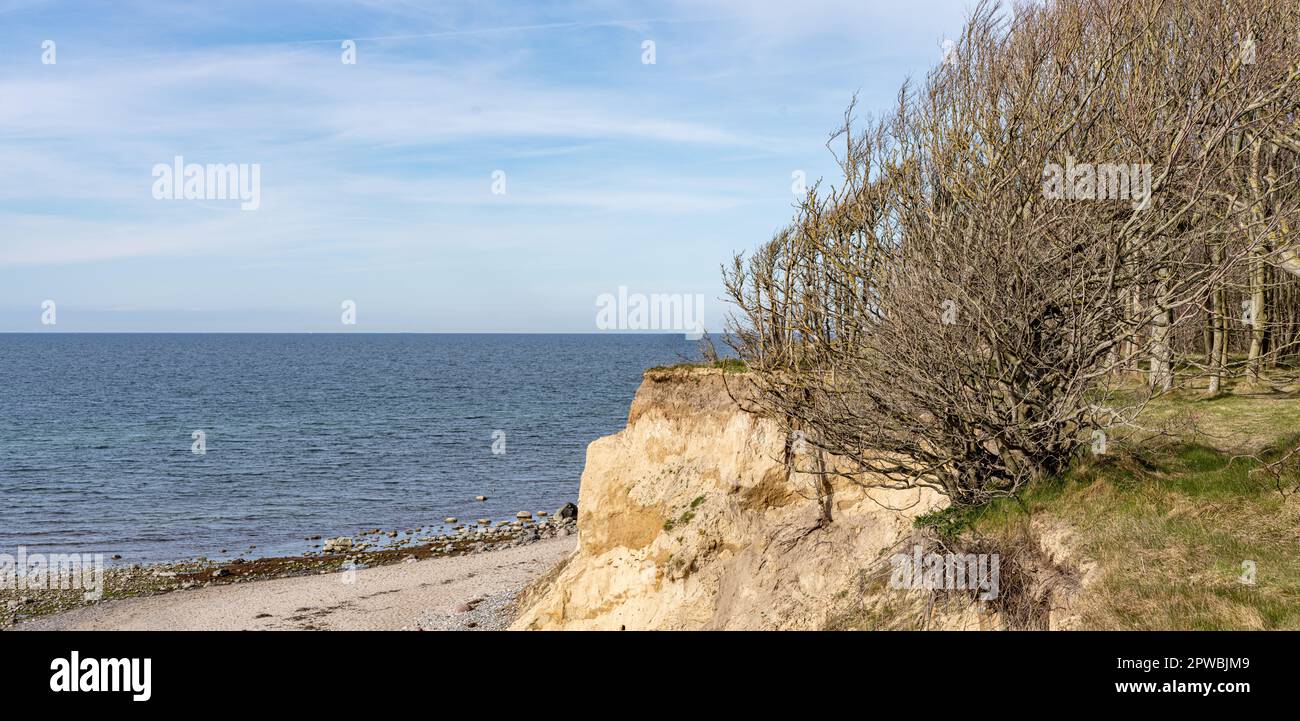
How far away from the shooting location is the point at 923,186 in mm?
15367

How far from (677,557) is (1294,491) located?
10729 mm

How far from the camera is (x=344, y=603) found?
30375mm

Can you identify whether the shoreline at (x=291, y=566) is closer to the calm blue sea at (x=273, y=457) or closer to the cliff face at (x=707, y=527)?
the calm blue sea at (x=273, y=457)

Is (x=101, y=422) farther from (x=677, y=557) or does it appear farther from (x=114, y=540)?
(x=677, y=557)

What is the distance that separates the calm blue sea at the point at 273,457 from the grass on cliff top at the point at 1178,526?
37.1ft

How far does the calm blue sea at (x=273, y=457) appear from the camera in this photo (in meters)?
42.2

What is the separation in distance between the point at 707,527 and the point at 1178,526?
897 cm

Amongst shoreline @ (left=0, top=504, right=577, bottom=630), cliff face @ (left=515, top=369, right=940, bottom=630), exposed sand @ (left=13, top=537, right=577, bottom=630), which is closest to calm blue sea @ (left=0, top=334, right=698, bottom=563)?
shoreline @ (left=0, top=504, right=577, bottom=630)

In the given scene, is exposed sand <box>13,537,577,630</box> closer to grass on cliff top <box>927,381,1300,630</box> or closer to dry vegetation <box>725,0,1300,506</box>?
dry vegetation <box>725,0,1300,506</box>

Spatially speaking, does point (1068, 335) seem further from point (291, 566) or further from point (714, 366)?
point (291, 566)

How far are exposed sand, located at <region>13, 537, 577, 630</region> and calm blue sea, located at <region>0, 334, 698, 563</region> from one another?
21.0ft

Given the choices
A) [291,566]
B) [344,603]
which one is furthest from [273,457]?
[344,603]

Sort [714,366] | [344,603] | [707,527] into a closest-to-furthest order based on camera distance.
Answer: [707,527] → [714,366] → [344,603]

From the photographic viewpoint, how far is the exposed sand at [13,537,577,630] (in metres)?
28.3
